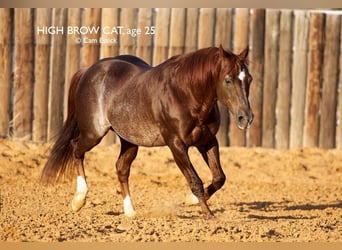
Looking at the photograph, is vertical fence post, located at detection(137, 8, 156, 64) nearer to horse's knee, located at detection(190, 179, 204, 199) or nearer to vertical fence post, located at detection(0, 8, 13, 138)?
vertical fence post, located at detection(0, 8, 13, 138)

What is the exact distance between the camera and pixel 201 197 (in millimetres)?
7383

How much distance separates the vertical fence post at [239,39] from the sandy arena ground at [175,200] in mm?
156

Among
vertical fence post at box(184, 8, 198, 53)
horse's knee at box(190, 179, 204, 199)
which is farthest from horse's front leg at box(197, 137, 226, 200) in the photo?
vertical fence post at box(184, 8, 198, 53)

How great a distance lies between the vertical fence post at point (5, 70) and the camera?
35.8 ft

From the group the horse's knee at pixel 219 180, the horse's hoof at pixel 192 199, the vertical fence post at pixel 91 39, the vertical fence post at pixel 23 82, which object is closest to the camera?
the horse's knee at pixel 219 180

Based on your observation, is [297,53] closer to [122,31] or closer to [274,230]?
[122,31]

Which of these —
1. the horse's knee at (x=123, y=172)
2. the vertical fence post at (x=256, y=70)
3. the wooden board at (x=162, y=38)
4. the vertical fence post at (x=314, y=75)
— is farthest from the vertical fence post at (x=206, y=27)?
the horse's knee at (x=123, y=172)

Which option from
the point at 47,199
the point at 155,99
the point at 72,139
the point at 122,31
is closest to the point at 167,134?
the point at 155,99

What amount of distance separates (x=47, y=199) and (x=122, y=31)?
2648 millimetres

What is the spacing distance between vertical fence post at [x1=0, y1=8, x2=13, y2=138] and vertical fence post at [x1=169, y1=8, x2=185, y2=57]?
2135 millimetres

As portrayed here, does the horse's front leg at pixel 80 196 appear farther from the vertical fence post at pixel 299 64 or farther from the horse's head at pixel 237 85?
the vertical fence post at pixel 299 64

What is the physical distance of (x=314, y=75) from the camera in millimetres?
11516

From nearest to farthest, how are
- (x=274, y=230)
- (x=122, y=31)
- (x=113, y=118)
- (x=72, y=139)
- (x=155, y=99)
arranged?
(x=274, y=230) < (x=155, y=99) < (x=113, y=118) < (x=72, y=139) < (x=122, y=31)

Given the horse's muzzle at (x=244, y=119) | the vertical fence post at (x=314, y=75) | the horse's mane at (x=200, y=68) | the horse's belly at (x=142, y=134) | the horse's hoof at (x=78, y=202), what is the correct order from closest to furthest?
the horse's muzzle at (x=244, y=119), the horse's mane at (x=200, y=68), the horse's belly at (x=142, y=134), the horse's hoof at (x=78, y=202), the vertical fence post at (x=314, y=75)
